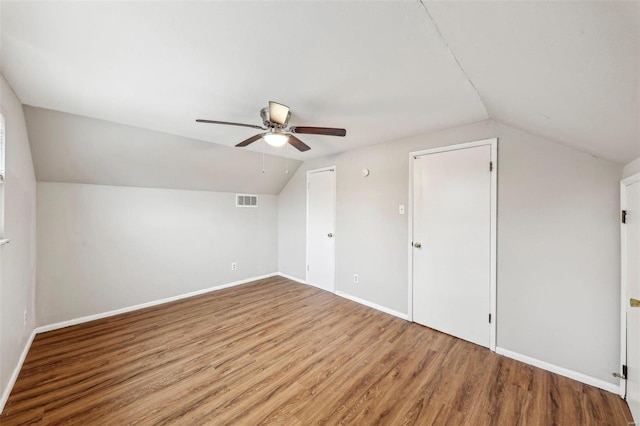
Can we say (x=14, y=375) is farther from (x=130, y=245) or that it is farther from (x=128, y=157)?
(x=128, y=157)

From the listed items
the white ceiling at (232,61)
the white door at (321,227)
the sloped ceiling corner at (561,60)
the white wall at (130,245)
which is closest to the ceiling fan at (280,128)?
the white ceiling at (232,61)

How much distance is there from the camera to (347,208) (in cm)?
374

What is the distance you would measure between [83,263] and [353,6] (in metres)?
4.02

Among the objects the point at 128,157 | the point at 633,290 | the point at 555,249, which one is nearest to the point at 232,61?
the point at 128,157

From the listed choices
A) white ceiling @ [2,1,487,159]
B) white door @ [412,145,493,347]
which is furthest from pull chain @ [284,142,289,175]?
white door @ [412,145,493,347]

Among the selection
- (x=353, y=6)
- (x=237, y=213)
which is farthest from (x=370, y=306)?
(x=353, y=6)

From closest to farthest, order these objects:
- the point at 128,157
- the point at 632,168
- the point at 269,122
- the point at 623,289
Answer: the point at 632,168
the point at 623,289
the point at 269,122
the point at 128,157

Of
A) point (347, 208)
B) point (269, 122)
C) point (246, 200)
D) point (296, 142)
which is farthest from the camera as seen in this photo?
point (246, 200)

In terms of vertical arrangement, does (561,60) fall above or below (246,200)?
above

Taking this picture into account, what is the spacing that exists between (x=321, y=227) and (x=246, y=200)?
1596mm

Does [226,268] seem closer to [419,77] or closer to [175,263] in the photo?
[175,263]

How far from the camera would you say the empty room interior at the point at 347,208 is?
1.17 m

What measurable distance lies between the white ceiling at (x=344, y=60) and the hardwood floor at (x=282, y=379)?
1.94m

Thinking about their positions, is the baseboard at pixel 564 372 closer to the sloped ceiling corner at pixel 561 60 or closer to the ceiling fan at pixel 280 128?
the sloped ceiling corner at pixel 561 60
